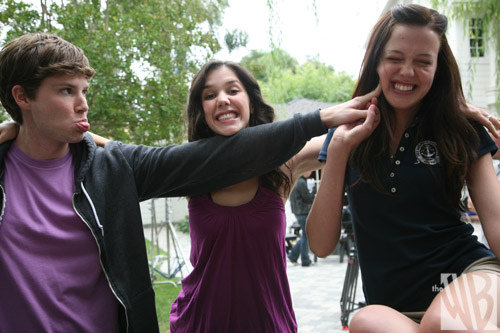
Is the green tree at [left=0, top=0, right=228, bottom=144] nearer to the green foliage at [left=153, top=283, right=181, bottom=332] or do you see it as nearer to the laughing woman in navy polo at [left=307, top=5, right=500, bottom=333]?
the green foliage at [left=153, top=283, right=181, bottom=332]

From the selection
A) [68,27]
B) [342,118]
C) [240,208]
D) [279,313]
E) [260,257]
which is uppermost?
[68,27]

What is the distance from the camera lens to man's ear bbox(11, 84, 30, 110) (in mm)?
1780

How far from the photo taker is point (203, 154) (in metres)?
1.96

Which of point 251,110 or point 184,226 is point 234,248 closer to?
point 251,110

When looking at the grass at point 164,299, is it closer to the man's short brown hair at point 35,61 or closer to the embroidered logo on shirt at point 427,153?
the man's short brown hair at point 35,61

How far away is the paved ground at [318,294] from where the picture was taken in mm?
6086

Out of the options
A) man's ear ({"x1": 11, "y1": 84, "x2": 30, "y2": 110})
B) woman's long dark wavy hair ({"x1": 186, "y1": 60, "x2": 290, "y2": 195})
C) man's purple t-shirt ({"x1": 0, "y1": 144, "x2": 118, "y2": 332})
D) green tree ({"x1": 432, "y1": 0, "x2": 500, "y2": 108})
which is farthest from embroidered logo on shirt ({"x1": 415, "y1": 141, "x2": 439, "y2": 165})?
green tree ({"x1": 432, "y1": 0, "x2": 500, "y2": 108})

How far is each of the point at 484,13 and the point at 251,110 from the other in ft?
8.35

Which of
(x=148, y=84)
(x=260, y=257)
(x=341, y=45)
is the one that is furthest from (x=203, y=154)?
(x=148, y=84)

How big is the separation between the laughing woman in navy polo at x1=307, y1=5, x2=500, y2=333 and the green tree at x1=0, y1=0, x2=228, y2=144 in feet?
14.1

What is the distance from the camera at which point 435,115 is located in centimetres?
187

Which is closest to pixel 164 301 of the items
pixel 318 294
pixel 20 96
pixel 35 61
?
pixel 318 294

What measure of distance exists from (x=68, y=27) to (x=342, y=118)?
15.3 ft

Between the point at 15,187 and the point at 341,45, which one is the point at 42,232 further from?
the point at 341,45
